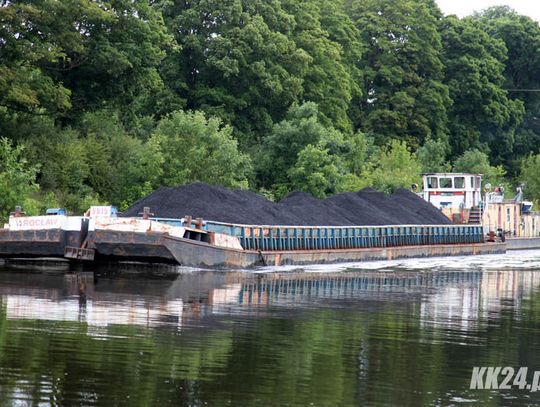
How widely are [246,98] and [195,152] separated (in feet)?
52.5

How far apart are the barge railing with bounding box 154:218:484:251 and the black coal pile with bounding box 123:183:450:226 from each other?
27.6 inches

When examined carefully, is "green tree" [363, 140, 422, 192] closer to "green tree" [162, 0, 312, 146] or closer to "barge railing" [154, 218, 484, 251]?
"green tree" [162, 0, 312, 146]

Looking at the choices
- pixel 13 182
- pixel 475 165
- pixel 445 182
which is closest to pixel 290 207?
pixel 13 182

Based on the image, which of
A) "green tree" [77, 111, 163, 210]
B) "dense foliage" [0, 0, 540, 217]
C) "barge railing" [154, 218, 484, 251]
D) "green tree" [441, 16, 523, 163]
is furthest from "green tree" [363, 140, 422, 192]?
"green tree" [77, 111, 163, 210]

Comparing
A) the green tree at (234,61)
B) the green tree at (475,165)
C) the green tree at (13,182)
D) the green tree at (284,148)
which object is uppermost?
the green tree at (234,61)

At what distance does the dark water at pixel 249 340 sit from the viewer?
1662cm

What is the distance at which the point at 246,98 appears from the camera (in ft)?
234

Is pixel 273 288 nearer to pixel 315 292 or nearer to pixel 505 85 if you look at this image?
pixel 315 292

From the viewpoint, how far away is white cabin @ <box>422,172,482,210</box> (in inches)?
2574

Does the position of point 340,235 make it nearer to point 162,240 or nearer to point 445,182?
point 162,240

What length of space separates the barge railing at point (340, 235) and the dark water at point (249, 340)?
14.0ft

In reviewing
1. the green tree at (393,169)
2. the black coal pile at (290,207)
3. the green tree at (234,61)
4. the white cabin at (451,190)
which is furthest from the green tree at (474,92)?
the black coal pile at (290,207)

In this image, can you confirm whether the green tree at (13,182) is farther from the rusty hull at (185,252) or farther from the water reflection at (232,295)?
the water reflection at (232,295)

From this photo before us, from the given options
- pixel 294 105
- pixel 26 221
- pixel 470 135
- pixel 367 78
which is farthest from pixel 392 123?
pixel 26 221
